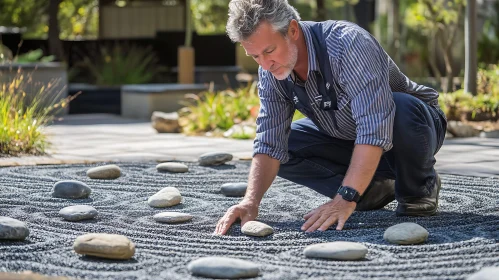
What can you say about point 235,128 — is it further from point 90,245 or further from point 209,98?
point 90,245

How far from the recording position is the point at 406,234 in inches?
120

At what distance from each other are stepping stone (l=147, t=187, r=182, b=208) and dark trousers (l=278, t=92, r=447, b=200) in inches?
19.2

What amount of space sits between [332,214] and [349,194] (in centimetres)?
11

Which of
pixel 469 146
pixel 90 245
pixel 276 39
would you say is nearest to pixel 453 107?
pixel 469 146

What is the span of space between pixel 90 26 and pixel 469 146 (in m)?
21.3

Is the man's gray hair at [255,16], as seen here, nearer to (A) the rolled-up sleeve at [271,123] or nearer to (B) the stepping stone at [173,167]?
(A) the rolled-up sleeve at [271,123]

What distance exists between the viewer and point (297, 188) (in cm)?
454

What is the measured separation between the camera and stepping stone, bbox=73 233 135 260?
9.23 feet

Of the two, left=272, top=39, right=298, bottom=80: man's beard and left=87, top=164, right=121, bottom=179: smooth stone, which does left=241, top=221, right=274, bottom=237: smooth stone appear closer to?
left=272, top=39, right=298, bottom=80: man's beard

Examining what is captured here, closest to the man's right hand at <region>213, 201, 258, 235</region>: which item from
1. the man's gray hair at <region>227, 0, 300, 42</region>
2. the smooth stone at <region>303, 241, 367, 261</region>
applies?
the smooth stone at <region>303, 241, 367, 261</region>

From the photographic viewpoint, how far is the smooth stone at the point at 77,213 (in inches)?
141

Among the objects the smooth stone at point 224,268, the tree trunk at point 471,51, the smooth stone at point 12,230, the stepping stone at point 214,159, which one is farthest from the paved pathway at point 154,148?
the smooth stone at point 224,268

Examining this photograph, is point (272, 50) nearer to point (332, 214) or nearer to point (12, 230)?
point (332, 214)

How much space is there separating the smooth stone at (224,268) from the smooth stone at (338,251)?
29 centimetres
